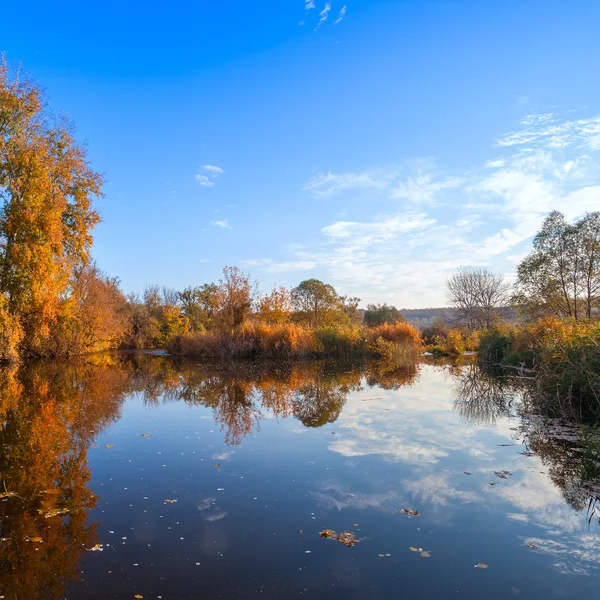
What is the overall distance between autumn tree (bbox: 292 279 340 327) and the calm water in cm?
3727

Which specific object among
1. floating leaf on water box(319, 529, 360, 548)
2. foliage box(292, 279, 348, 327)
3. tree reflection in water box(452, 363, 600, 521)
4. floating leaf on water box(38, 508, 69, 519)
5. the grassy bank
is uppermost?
foliage box(292, 279, 348, 327)

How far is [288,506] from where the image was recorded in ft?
19.2

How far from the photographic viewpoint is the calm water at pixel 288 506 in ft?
13.4

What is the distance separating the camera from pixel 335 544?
476 cm

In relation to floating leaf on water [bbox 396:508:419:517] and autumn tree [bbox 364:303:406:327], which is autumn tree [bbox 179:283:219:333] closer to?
autumn tree [bbox 364:303:406:327]

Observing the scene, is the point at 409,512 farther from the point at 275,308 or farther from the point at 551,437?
the point at 275,308

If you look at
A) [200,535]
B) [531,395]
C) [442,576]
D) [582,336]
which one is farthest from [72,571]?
[531,395]

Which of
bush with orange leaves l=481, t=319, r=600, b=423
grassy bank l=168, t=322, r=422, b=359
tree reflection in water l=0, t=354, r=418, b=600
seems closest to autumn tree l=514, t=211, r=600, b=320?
grassy bank l=168, t=322, r=422, b=359

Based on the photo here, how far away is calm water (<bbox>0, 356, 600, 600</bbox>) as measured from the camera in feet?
13.4

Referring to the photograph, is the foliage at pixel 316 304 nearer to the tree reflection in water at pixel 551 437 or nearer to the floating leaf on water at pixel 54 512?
the tree reflection in water at pixel 551 437

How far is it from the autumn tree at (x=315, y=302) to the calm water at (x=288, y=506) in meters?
37.3

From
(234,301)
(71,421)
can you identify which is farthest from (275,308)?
(71,421)

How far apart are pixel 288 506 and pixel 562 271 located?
29.0m

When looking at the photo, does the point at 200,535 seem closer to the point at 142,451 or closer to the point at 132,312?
the point at 142,451
